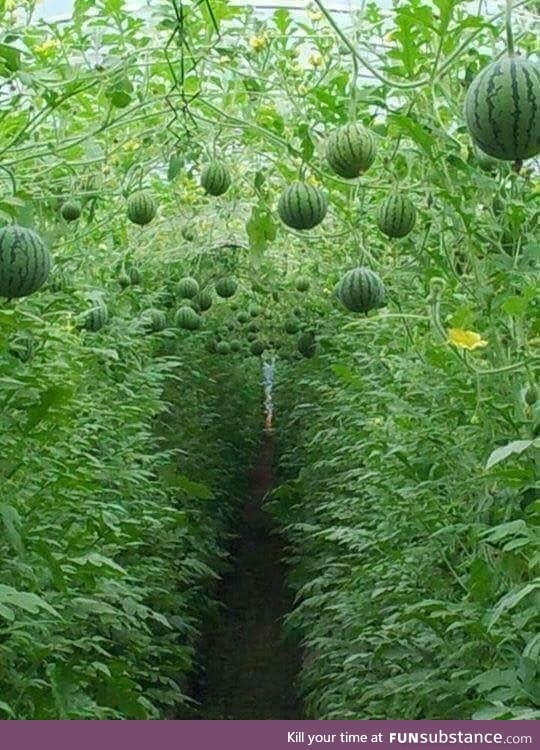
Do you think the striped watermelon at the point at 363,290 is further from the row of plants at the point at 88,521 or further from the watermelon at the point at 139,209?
the watermelon at the point at 139,209

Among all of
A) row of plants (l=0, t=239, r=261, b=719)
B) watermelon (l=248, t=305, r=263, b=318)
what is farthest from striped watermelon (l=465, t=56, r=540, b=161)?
watermelon (l=248, t=305, r=263, b=318)

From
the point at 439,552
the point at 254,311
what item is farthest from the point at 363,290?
the point at 254,311

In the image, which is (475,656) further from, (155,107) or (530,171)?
(155,107)

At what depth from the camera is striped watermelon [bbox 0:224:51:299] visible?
324 cm

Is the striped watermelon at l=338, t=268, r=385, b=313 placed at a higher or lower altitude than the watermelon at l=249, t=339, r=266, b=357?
lower

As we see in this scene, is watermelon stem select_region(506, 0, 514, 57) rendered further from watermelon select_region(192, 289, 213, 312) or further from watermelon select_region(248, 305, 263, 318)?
watermelon select_region(248, 305, 263, 318)

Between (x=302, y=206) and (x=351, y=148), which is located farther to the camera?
(x=302, y=206)

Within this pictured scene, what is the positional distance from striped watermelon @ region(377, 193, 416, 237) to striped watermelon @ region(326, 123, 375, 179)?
1.54 ft

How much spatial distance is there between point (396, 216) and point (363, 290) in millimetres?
642

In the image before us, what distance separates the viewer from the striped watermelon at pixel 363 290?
4.52 m

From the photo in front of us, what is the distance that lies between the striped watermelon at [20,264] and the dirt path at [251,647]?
4371 mm

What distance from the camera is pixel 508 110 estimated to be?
2.22 metres

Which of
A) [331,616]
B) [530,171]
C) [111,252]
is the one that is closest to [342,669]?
[331,616]

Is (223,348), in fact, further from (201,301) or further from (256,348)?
(201,301)
